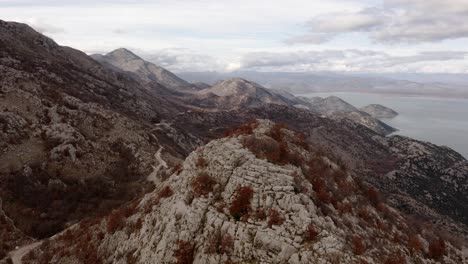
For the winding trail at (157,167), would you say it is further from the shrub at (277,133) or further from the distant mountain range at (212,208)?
the shrub at (277,133)

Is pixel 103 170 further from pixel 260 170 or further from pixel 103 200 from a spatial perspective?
pixel 260 170

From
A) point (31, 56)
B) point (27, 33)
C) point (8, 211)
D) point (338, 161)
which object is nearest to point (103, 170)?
point (8, 211)

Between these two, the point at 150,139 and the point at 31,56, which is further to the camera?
the point at 31,56

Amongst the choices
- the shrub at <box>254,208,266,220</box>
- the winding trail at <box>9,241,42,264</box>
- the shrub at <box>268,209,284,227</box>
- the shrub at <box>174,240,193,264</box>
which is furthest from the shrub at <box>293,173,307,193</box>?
the winding trail at <box>9,241,42,264</box>

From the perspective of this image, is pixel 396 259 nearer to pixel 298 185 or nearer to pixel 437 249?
pixel 437 249

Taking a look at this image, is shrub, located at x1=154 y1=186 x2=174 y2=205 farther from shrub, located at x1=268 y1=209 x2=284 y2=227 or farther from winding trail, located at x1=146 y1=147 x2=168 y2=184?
winding trail, located at x1=146 y1=147 x2=168 y2=184

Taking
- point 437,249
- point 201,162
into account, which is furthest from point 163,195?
point 437,249
